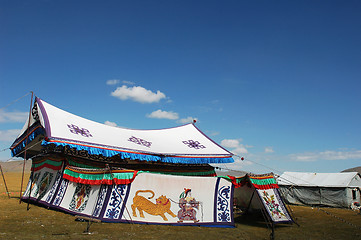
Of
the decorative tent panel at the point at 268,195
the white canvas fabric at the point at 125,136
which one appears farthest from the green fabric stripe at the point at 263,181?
the white canvas fabric at the point at 125,136

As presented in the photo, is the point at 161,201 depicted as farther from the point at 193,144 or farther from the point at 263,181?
the point at 193,144

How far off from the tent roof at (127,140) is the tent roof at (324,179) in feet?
21.6

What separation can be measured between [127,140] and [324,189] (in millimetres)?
14835

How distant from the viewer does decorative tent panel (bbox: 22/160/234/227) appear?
9633mm

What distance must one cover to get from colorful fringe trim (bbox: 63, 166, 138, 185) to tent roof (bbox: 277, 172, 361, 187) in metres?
12.5

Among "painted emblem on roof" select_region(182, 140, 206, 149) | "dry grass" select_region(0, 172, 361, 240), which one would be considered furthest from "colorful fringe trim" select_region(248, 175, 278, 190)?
"painted emblem on roof" select_region(182, 140, 206, 149)

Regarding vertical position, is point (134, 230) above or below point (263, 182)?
below

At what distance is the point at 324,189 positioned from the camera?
19.4 metres

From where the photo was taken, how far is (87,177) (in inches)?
421

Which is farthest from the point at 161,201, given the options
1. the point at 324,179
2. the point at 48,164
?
the point at 324,179

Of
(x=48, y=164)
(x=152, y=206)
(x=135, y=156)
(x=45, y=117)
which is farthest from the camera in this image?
(x=48, y=164)

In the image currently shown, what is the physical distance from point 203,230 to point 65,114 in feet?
30.3

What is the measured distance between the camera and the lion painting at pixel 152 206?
9750 millimetres

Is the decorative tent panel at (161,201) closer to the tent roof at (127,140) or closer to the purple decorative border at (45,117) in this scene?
the tent roof at (127,140)
